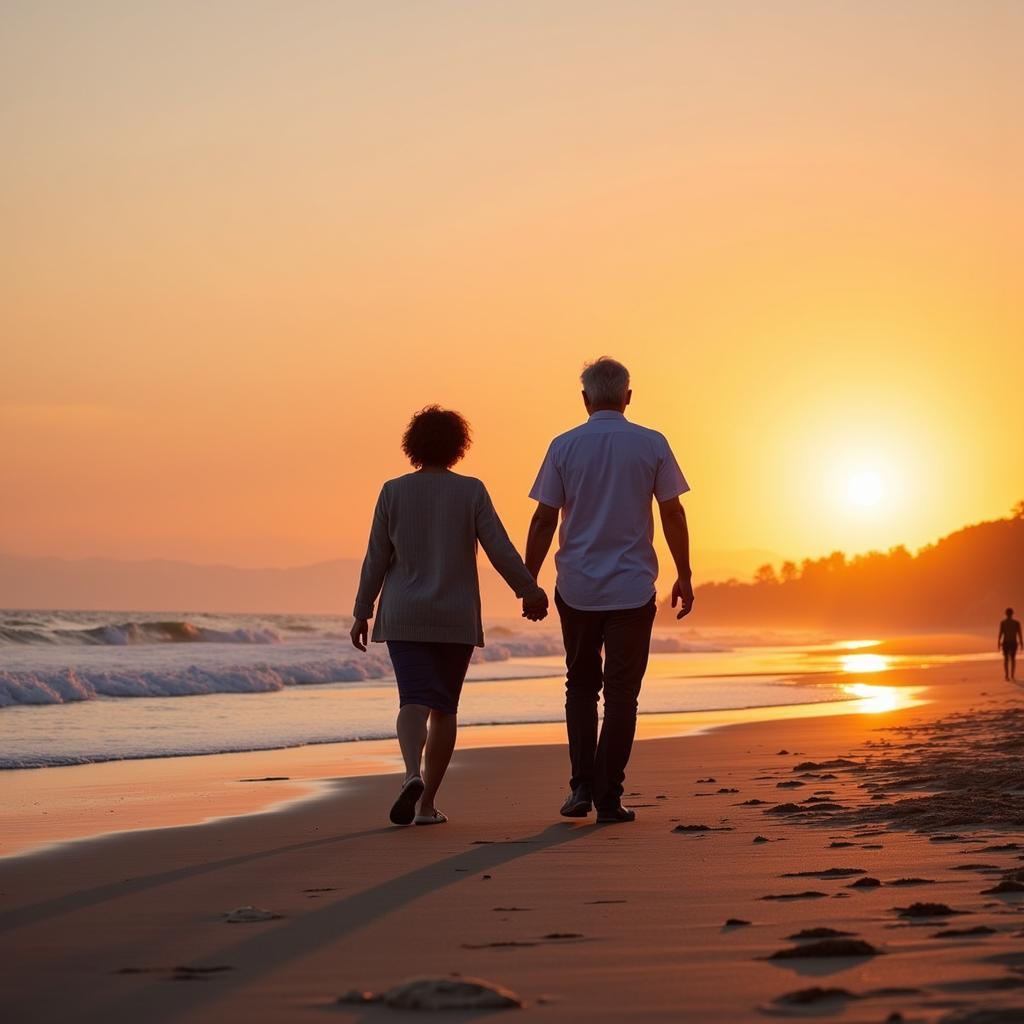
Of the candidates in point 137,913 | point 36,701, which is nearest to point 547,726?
point 36,701

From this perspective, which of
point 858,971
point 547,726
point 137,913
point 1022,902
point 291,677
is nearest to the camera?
point 858,971

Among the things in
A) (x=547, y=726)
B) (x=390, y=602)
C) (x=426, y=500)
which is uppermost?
(x=426, y=500)

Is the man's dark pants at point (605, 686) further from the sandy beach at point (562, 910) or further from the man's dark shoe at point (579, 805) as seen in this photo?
the sandy beach at point (562, 910)

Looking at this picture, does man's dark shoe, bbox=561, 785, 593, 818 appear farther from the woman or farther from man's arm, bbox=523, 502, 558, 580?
man's arm, bbox=523, 502, 558, 580

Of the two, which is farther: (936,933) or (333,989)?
(936,933)

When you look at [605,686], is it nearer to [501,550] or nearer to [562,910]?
[501,550]

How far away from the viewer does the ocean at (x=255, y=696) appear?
40.7 ft

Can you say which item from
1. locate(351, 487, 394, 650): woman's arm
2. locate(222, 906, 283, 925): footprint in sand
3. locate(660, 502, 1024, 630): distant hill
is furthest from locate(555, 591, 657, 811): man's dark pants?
locate(660, 502, 1024, 630): distant hill

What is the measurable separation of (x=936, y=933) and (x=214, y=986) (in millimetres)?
1697

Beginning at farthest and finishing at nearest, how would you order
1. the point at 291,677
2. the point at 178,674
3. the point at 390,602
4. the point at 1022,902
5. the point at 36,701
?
the point at 291,677 < the point at 178,674 < the point at 36,701 < the point at 390,602 < the point at 1022,902

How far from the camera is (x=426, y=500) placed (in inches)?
257

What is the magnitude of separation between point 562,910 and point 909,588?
14669cm

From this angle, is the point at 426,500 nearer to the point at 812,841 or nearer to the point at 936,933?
the point at 812,841

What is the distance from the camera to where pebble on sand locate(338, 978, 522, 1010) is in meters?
2.81
